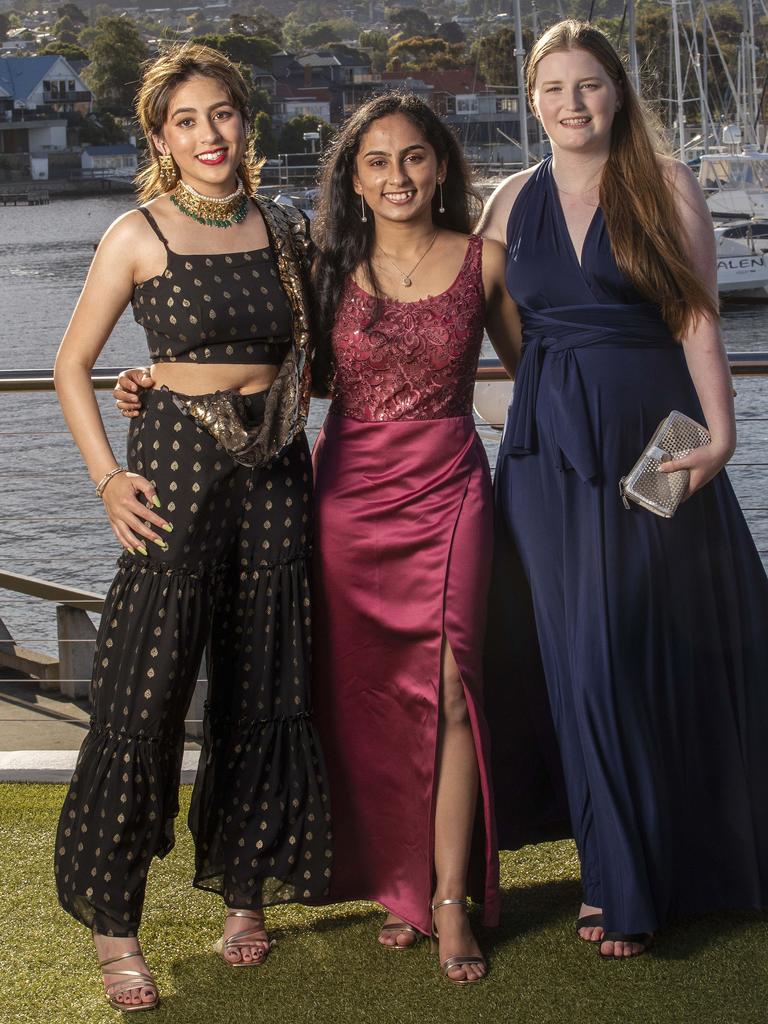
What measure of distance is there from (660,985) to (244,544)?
106cm

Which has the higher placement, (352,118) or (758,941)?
(352,118)

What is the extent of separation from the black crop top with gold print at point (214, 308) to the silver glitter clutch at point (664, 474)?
2.18 feet

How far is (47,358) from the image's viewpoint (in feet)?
116

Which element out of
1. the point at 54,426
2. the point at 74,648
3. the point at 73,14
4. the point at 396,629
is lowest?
the point at 54,426

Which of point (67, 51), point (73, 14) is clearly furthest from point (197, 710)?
point (73, 14)

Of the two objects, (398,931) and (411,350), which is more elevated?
(411,350)

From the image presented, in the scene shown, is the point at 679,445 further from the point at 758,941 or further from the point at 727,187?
the point at 727,187

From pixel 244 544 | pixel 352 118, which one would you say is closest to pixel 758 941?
pixel 244 544

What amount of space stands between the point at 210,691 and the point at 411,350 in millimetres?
731

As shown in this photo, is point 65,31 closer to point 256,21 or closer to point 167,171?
point 256,21

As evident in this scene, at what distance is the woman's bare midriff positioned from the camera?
2.32m

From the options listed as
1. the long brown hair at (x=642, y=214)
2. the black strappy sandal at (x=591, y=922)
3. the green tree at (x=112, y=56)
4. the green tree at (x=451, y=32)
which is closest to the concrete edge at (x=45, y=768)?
the black strappy sandal at (x=591, y=922)

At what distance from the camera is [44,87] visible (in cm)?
5791

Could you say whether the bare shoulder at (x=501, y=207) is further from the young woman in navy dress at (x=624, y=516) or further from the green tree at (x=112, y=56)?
the green tree at (x=112, y=56)
